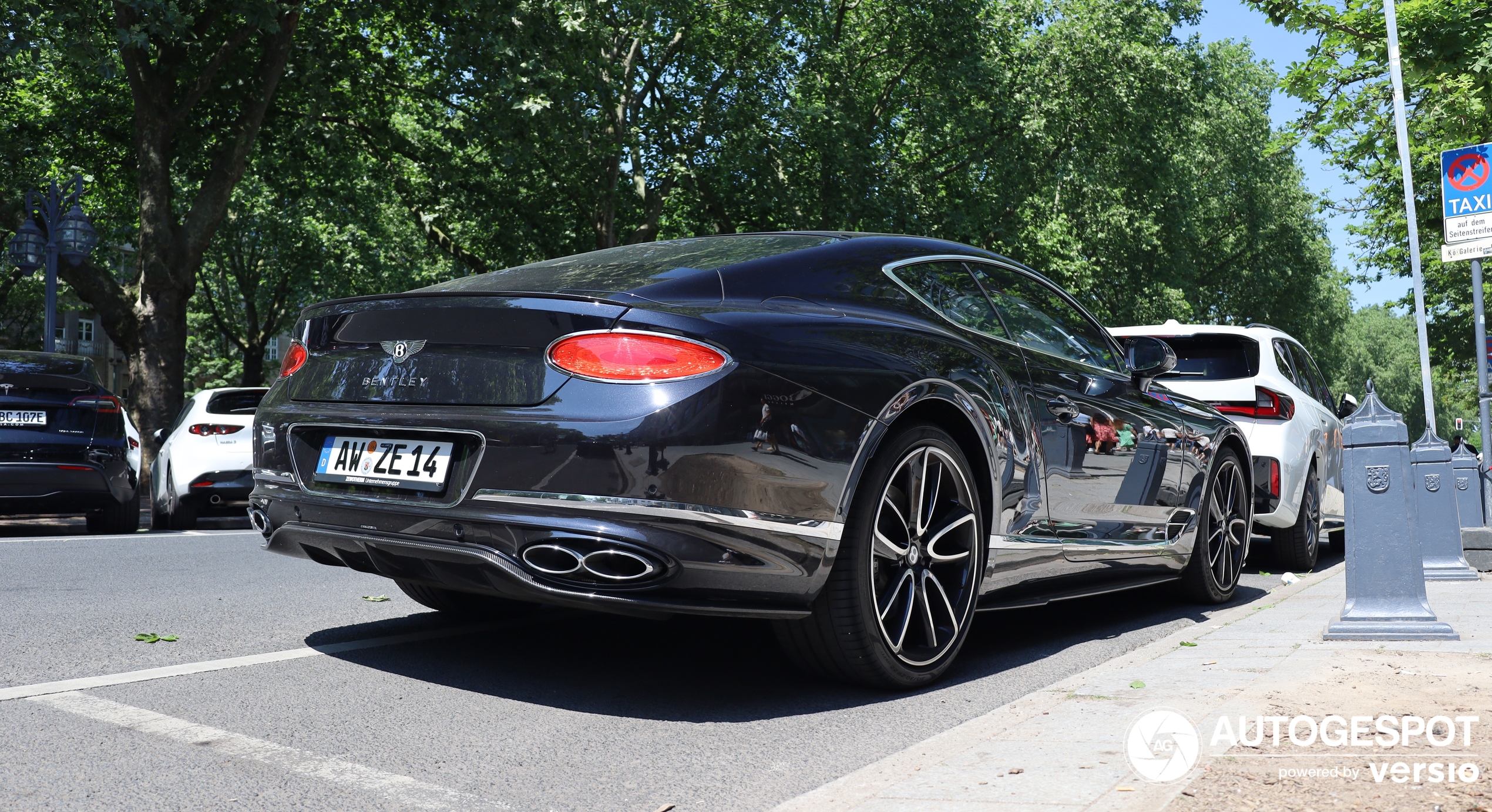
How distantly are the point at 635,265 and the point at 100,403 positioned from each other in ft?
25.0

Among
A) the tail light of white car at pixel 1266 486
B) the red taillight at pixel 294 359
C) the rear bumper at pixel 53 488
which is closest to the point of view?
the red taillight at pixel 294 359

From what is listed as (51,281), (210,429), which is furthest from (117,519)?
(51,281)

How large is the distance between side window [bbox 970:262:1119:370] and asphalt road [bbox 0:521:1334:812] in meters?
1.20

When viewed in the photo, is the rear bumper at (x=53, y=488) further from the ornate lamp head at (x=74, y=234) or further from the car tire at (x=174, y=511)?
the ornate lamp head at (x=74, y=234)

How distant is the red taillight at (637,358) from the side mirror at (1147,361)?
282 centimetres

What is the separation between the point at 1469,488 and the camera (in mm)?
10078

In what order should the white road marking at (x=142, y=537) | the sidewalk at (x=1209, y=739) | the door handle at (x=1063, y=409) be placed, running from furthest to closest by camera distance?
the white road marking at (x=142, y=537), the door handle at (x=1063, y=409), the sidewalk at (x=1209, y=739)

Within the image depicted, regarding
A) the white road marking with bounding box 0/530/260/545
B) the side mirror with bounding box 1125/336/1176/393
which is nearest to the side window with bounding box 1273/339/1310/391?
the side mirror with bounding box 1125/336/1176/393

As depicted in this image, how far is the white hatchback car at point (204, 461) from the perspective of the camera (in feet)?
38.2

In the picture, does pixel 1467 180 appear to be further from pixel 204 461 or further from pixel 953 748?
pixel 204 461

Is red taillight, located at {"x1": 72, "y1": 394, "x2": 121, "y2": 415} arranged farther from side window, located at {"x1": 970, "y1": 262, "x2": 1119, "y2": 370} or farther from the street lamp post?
side window, located at {"x1": 970, "y1": 262, "x2": 1119, "y2": 370}

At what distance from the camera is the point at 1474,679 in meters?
3.90

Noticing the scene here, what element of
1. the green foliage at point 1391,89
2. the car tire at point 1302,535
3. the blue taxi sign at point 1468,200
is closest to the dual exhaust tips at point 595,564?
the car tire at point 1302,535

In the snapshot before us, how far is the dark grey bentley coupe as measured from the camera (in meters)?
3.37
